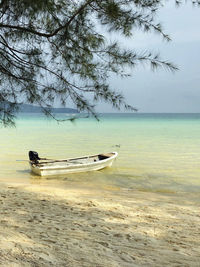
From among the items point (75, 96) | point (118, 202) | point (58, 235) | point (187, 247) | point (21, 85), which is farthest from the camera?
point (118, 202)

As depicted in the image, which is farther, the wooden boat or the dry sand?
the wooden boat

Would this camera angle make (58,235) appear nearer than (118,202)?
Yes

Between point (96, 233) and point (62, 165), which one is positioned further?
point (62, 165)

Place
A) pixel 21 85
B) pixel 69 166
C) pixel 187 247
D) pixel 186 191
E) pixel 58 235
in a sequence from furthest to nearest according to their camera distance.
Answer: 1. pixel 69 166
2. pixel 186 191
3. pixel 21 85
4. pixel 58 235
5. pixel 187 247

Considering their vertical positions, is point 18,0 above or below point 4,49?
above

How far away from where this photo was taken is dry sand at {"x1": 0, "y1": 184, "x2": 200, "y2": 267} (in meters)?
3.20

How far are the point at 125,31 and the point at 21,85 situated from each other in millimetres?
1871

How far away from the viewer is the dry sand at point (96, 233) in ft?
10.5

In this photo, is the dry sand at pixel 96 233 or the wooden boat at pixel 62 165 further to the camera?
the wooden boat at pixel 62 165

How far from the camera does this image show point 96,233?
13.5ft

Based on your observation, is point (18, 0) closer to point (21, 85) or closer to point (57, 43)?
point (57, 43)

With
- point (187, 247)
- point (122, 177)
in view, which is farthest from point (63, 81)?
point (122, 177)

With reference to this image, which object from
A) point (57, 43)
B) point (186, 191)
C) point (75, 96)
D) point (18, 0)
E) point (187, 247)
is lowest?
point (186, 191)

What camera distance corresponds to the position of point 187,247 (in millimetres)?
3727
